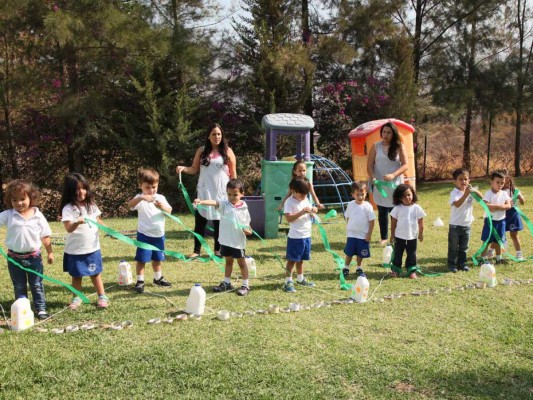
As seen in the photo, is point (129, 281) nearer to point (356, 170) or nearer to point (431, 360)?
point (431, 360)

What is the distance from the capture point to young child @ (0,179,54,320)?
12.3 feet

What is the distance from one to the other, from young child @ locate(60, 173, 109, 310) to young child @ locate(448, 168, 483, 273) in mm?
3753

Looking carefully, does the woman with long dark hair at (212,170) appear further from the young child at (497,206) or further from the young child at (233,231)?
the young child at (497,206)

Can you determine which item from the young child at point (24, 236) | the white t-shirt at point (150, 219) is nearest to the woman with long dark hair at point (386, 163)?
the white t-shirt at point (150, 219)

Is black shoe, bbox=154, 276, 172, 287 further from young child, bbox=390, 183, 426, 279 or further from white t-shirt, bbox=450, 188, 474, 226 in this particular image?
white t-shirt, bbox=450, 188, 474, 226

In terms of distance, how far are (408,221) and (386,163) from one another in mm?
1130

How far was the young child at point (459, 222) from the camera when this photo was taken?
17.9 feet

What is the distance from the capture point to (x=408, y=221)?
206 inches

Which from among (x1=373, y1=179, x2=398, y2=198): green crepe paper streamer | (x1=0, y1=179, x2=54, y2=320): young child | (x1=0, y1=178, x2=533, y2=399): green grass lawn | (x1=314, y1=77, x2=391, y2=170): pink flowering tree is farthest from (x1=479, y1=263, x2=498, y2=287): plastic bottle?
(x1=314, y1=77, x2=391, y2=170): pink flowering tree

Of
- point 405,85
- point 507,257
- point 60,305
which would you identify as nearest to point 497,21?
point 405,85

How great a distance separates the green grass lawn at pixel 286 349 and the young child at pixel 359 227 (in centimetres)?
48

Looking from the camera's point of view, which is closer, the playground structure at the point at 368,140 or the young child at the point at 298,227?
the young child at the point at 298,227

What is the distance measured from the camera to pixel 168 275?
5203 millimetres

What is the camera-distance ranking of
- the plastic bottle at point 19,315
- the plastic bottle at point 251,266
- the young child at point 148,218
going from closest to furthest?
the plastic bottle at point 19,315, the young child at point 148,218, the plastic bottle at point 251,266
